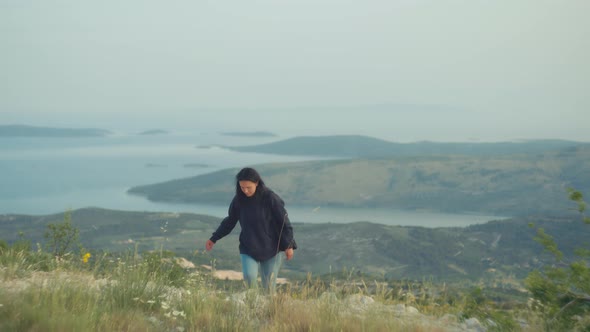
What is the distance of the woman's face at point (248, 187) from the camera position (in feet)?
21.6

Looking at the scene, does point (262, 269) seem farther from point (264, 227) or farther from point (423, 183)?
point (423, 183)

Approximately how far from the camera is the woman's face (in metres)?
6.58

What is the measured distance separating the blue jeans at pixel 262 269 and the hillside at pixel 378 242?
181 feet

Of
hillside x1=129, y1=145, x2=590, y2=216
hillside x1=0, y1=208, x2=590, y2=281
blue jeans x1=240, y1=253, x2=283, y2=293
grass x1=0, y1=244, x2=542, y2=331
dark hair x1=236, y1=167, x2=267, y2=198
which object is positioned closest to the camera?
grass x1=0, y1=244, x2=542, y2=331

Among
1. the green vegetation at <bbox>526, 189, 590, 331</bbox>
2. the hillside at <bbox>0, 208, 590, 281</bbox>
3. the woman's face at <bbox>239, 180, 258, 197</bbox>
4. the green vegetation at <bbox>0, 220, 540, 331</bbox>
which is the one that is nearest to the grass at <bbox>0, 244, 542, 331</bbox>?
the green vegetation at <bbox>0, 220, 540, 331</bbox>

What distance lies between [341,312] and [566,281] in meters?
2.00

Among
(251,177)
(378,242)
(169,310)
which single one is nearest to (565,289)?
(251,177)

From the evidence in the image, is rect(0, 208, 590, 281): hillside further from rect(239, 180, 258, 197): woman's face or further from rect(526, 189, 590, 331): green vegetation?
rect(526, 189, 590, 331): green vegetation

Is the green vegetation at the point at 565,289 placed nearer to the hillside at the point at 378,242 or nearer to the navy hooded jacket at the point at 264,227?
the navy hooded jacket at the point at 264,227

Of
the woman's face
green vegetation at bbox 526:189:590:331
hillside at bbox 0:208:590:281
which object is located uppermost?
the woman's face

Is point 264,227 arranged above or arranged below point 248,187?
below

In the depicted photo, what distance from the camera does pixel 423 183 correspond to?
165 metres

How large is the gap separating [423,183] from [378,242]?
83.8 meters

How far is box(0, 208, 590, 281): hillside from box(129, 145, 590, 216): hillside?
48419mm
